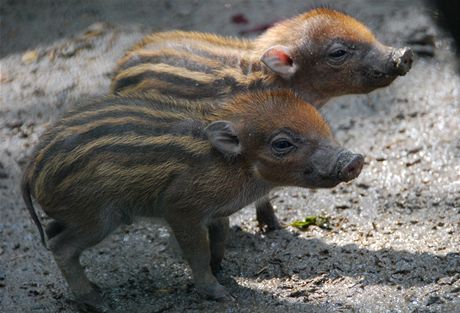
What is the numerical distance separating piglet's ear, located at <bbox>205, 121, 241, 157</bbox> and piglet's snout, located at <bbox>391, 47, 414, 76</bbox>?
4.30ft

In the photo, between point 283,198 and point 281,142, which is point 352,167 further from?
point 283,198

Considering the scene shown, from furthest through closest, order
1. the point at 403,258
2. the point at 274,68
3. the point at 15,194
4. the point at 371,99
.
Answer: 1. the point at 371,99
2. the point at 15,194
3. the point at 274,68
4. the point at 403,258

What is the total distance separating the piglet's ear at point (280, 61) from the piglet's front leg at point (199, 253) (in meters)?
1.26

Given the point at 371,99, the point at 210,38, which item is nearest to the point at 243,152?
the point at 210,38

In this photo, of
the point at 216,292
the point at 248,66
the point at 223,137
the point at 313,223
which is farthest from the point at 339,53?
the point at 216,292

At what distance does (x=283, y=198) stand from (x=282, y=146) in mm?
1429

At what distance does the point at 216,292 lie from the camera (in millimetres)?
5195

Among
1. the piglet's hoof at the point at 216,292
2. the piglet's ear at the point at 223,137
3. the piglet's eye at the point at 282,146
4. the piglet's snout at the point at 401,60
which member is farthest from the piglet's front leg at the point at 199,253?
the piglet's snout at the point at 401,60

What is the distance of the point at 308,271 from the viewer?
5434mm

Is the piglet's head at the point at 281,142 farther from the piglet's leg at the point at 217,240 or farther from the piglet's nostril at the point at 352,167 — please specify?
the piglet's leg at the point at 217,240

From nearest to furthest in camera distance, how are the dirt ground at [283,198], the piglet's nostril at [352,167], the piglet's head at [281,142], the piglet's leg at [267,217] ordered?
1. the piglet's nostril at [352,167]
2. the piglet's head at [281,142]
3. the dirt ground at [283,198]
4. the piglet's leg at [267,217]

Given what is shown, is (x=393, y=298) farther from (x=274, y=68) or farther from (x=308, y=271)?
(x=274, y=68)

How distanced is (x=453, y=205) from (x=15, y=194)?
9.64ft

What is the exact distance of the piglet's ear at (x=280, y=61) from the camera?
5.92 metres
